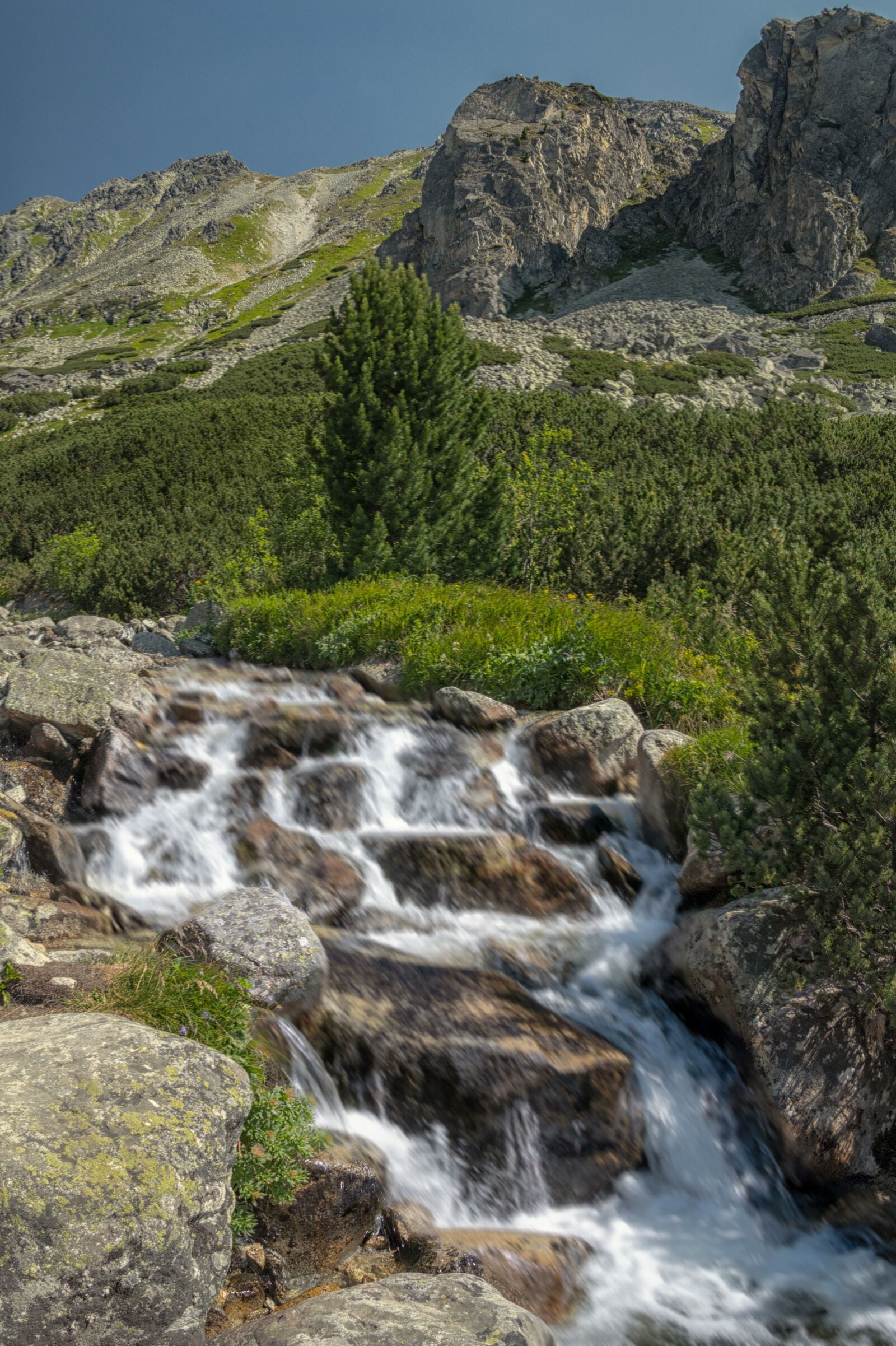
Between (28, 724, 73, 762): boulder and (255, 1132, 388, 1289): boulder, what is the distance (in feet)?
14.4

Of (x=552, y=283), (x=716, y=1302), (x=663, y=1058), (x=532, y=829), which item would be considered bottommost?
(x=716, y=1302)

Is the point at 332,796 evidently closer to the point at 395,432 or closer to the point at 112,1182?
the point at 112,1182

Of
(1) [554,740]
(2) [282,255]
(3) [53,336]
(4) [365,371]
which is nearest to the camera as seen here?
(1) [554,740]

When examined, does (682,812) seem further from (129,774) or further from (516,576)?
(516,576)

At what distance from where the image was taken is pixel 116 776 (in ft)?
21.6

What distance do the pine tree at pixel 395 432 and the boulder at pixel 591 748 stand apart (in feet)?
20.3

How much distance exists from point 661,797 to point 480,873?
169 cm

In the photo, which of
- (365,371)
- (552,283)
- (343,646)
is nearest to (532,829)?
(343,646)

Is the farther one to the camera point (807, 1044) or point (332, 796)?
point (332, 796)

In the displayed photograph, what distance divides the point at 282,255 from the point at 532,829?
134050mm

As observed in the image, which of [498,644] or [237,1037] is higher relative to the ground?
[498,644]

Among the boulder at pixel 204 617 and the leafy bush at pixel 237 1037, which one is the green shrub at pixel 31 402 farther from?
the leafy bush at pixel 237 1037

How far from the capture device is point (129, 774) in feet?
22.0

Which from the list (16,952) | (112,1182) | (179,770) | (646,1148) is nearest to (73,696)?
(179,770)
